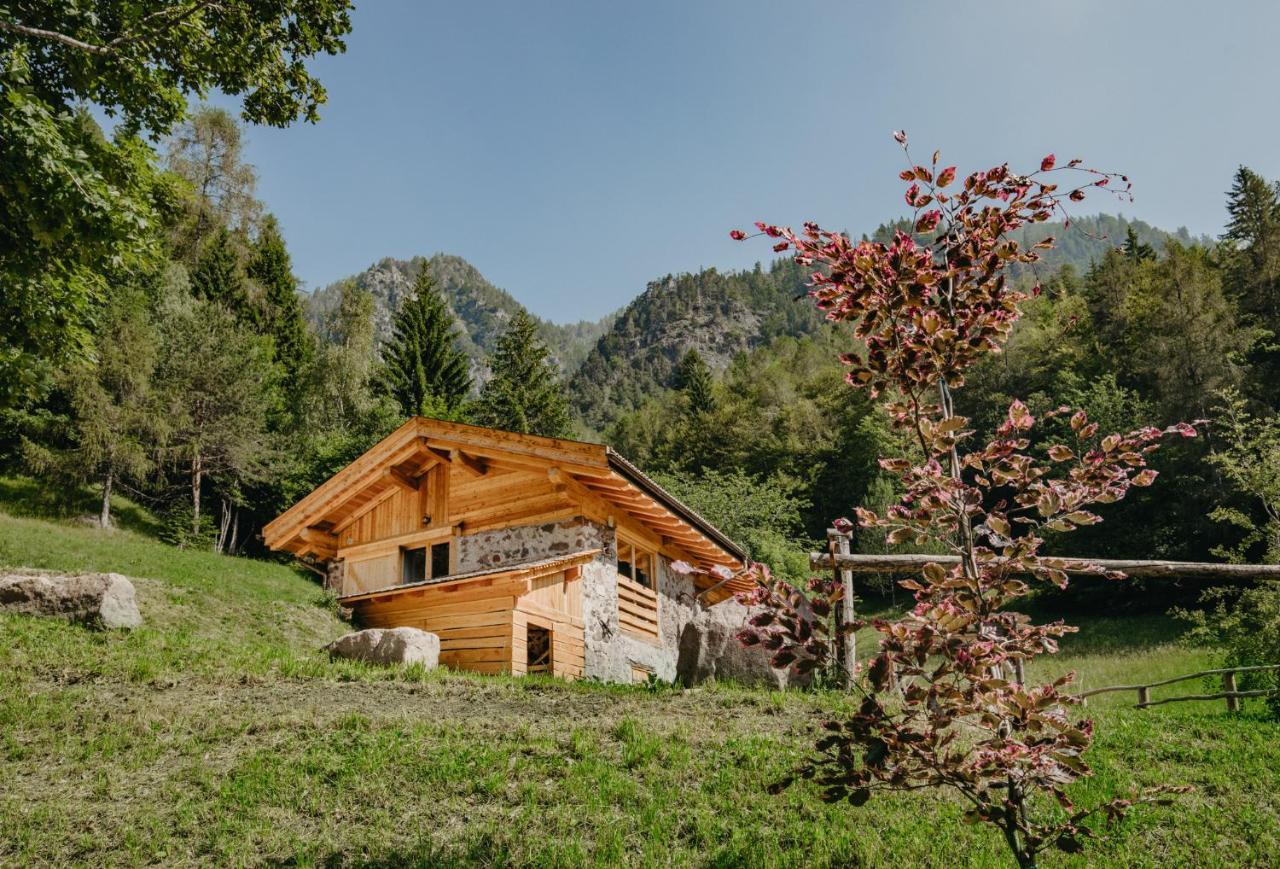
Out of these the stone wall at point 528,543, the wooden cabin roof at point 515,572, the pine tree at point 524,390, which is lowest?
the wooden cabin roof at point 515,572

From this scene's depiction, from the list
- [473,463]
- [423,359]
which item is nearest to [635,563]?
[473,463]

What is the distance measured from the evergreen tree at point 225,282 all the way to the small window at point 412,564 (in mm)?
29669

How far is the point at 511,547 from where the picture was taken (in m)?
14.9

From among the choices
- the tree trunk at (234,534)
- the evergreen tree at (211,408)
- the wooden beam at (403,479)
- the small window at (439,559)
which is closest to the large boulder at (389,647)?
the small window at (439,559)

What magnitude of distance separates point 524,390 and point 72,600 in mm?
28961

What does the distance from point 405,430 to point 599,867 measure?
11859mm

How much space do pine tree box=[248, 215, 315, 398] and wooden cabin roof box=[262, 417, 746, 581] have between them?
27444 mm

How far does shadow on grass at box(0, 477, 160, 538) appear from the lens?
86.1ft

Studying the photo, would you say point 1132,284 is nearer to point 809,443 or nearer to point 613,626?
point 809,443

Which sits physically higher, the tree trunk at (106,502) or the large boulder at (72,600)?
the tree trunk at (106,502)

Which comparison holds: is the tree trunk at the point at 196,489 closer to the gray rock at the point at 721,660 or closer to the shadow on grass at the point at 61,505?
the shadow on grass at the point at 61,505

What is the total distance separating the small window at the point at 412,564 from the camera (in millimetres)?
16453

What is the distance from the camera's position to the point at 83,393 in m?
27.0

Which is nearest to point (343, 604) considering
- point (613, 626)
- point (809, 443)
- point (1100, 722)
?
point (613, 626)
